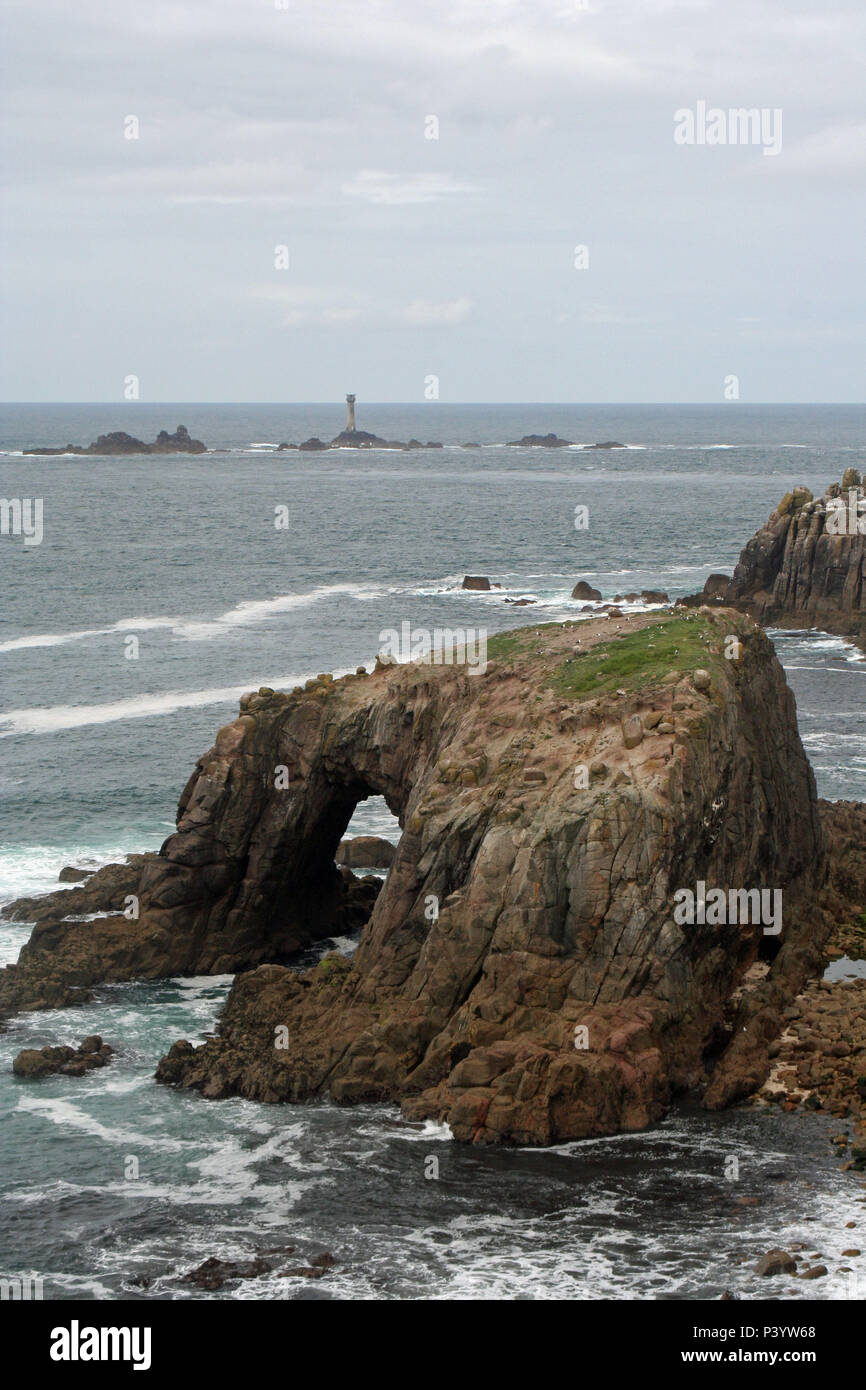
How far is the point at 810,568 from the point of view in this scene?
92938 millimetres

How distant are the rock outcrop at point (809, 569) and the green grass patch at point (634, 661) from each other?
148 ft

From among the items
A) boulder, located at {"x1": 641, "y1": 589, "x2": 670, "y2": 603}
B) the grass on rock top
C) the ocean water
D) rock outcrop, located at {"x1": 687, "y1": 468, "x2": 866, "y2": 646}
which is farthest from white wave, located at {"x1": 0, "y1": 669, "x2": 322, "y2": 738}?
rock outcrop, located at {"x1": 687, "y1": 468, "x2": 866, "y2": 646}

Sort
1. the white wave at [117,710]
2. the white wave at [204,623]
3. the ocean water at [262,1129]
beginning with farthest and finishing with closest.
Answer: the white wave at [204,623]
the white wave at [117,710]
the ocean water at [262,1129]

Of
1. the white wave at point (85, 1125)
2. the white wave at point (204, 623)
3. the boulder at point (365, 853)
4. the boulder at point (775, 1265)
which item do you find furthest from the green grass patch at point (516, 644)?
the white wave at point (204, 623)

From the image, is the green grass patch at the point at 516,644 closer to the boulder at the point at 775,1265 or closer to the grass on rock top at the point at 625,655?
the grass on rock top at the point at 625,655

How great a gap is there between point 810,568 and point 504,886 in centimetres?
6059

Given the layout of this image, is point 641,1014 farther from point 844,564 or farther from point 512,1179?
point 844,564

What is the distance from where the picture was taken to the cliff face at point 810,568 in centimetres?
9088

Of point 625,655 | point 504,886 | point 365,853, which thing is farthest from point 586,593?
point 504,886

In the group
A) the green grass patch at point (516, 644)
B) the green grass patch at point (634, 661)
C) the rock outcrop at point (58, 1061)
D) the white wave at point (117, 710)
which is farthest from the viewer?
the white wave at point (117, 710)

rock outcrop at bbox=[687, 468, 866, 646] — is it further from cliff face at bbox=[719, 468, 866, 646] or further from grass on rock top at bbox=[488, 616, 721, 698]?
grass on rock top at bbox=[488, 616, 721, 698]

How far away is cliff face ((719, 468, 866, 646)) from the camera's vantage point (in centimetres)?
9088

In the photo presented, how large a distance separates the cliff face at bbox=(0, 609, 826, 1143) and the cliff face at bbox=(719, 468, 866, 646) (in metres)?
43.8
